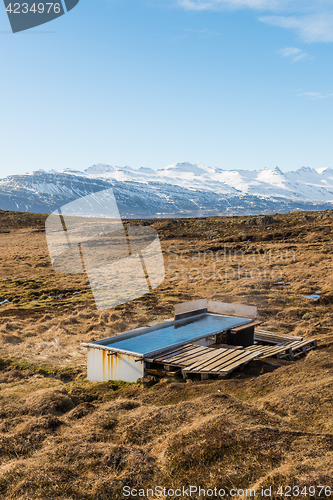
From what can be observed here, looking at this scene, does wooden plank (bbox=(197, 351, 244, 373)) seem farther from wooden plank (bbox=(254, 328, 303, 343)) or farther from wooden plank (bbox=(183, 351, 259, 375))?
wooden plank (bbox=(254, 328, 303, 343))

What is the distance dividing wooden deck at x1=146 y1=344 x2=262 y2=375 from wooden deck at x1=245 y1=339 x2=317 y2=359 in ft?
1.15

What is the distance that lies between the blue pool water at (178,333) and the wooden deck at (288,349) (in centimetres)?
152

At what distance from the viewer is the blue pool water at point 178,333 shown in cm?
1096

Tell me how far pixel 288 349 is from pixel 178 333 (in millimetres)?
3585

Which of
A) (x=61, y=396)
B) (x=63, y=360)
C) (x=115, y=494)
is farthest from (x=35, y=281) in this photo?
(x=115, y=494)

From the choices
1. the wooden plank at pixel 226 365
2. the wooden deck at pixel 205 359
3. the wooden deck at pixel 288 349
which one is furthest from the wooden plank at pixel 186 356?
the wooden deck at pixel 288 349

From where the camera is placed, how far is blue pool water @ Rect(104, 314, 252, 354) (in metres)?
11.0

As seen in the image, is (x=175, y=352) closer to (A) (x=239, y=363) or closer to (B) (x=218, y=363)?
(B) (x=218, y=363)

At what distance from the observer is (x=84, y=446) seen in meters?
5.71

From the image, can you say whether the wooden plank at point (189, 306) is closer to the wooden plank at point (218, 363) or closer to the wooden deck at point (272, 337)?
the wooden deck at point (272, 337)

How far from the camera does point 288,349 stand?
10.4 m

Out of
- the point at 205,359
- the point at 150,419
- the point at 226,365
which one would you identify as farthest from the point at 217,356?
the point at 150,419

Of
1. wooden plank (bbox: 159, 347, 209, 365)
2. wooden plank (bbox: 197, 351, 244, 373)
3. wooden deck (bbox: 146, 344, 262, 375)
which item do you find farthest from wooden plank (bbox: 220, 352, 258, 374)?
wooden plank (bbox: 159, 347, 209, 365)

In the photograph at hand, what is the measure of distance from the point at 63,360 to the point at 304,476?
29.9 feet
